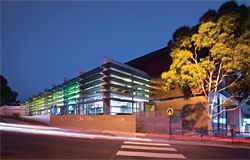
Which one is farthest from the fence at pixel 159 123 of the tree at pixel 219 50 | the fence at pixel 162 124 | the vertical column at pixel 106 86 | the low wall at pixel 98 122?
the tree at pixel 219 50

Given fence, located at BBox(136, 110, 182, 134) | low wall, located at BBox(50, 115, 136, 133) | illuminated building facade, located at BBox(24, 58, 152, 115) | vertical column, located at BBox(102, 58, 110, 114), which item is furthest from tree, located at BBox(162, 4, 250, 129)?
illuminated building facade, located at BBox(24, 58, 152, 115)

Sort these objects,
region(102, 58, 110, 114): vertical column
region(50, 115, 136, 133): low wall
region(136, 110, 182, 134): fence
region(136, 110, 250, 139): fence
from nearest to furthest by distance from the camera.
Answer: region(50, 115, 136, 133): low wall < region(136, 110, 250, 139): fence < region(136, 110, 182, 134): fence < region(102, 58, 110, 114): vertical column

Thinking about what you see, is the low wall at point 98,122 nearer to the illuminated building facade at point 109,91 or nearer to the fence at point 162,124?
the fence at point 162,124

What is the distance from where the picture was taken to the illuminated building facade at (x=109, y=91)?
32531mm

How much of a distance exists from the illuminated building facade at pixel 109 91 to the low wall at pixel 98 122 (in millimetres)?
1955

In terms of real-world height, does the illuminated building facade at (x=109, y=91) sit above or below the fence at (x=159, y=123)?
above

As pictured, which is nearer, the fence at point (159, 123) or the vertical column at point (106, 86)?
the fence at point (159, 123)

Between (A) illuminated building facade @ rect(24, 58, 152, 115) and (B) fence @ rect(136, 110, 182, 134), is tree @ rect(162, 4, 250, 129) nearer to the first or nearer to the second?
(B) fence @ rect(136, 110, 182, 134)

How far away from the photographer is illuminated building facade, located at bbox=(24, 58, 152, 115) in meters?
32.5

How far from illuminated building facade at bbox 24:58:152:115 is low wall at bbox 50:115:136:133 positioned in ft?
6.41

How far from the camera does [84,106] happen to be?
37281 millimetres

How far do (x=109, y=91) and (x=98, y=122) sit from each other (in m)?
4.51

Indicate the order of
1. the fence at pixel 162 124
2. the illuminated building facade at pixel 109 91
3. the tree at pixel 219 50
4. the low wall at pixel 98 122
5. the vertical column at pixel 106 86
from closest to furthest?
the tree at pixel 219 50 → the low wall at pixel 98 122 → the fence at pixel 162 124 → the vertical column at pixel 106 86 → the illuminated building facade at pixel 109 91

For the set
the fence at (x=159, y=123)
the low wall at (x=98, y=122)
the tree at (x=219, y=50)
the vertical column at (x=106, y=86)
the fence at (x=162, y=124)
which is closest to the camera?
the tree at (x=219, y=50)
